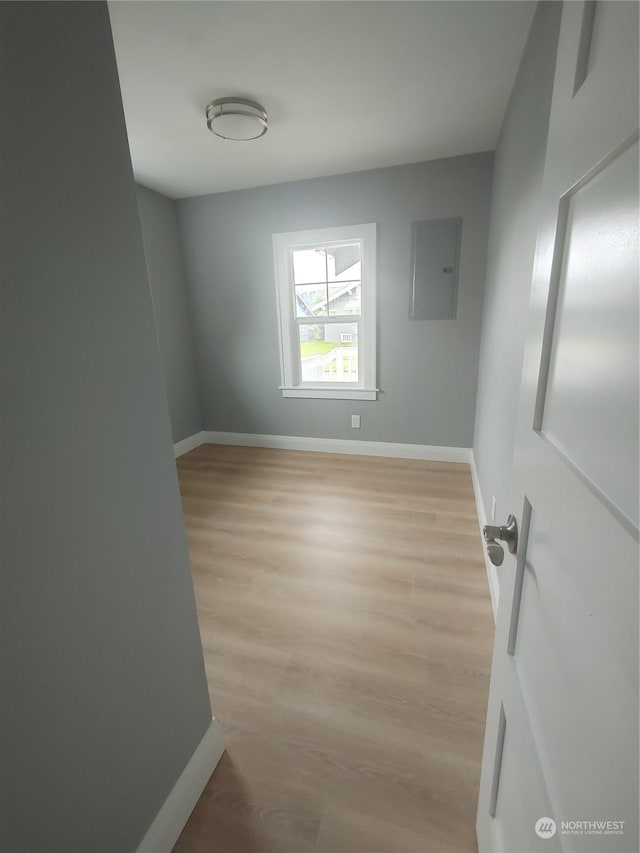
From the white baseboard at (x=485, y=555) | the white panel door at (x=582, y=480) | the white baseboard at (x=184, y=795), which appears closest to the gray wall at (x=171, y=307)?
the white baseboard at (x=184, y=795)

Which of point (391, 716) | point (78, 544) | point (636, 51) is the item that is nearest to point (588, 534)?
point (636, 51)

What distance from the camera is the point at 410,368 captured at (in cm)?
322

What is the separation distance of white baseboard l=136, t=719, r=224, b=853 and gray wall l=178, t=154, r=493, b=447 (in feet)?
8.82

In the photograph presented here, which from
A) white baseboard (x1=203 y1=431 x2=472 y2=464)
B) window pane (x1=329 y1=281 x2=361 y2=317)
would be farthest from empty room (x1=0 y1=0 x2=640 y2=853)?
window pane (x1=329 y1=281 x2=361 y2=317)

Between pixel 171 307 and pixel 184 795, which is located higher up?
pixel 171 307

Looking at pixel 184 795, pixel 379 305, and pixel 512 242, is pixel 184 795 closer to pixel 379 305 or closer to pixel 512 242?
pixel 512 242

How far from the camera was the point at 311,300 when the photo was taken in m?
3.40

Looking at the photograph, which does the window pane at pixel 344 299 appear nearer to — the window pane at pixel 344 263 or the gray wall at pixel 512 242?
the window pane at pixel 344 263

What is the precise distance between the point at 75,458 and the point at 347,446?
3.03m

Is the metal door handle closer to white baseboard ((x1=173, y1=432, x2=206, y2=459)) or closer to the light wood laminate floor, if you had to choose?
the light wood laminate floor

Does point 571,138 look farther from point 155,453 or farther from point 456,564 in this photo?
point 456,564

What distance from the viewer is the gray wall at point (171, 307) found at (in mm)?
3215

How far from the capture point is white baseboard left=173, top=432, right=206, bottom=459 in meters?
3.69

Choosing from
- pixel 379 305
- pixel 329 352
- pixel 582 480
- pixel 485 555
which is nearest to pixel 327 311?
pixel 329 352
